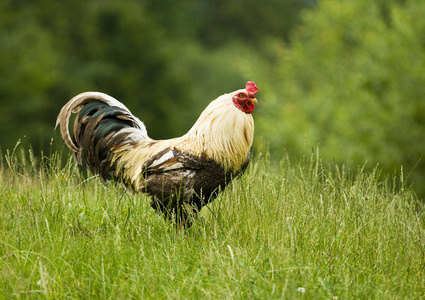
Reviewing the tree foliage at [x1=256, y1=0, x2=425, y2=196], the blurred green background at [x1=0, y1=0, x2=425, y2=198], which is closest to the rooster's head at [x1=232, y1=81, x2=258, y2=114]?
the tree foliage at [x1=256, y1=0, x2=425, y2=196]

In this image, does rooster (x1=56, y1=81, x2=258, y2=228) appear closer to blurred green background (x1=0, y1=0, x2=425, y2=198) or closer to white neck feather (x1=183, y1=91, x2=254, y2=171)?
white neck feather (x1=183, y1=91, x2=254, y2=171)

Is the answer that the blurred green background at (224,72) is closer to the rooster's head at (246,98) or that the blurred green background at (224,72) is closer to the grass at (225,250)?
the grass at (225,250)

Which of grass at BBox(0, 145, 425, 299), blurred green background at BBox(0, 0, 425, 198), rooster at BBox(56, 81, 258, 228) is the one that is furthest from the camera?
blurred green background at BBox(0, 0, 425, 198)

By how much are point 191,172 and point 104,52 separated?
25.0 m

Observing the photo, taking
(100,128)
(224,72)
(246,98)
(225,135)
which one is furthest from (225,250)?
(224,72)

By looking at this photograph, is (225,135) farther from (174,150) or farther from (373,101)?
(373,101)

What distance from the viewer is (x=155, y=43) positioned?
2895 centimetres

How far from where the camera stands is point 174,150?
5031mm

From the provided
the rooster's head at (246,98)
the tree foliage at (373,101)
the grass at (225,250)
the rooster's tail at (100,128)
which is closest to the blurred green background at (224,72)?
the tree foliage at (373,101)

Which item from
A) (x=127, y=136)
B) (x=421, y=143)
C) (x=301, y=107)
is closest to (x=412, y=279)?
(x=127, y=136)

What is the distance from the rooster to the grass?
28 cm

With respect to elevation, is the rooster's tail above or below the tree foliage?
above

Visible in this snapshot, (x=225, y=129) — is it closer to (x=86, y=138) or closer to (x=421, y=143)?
(x=86, y=138)

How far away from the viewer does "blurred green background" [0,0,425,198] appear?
16.0m
